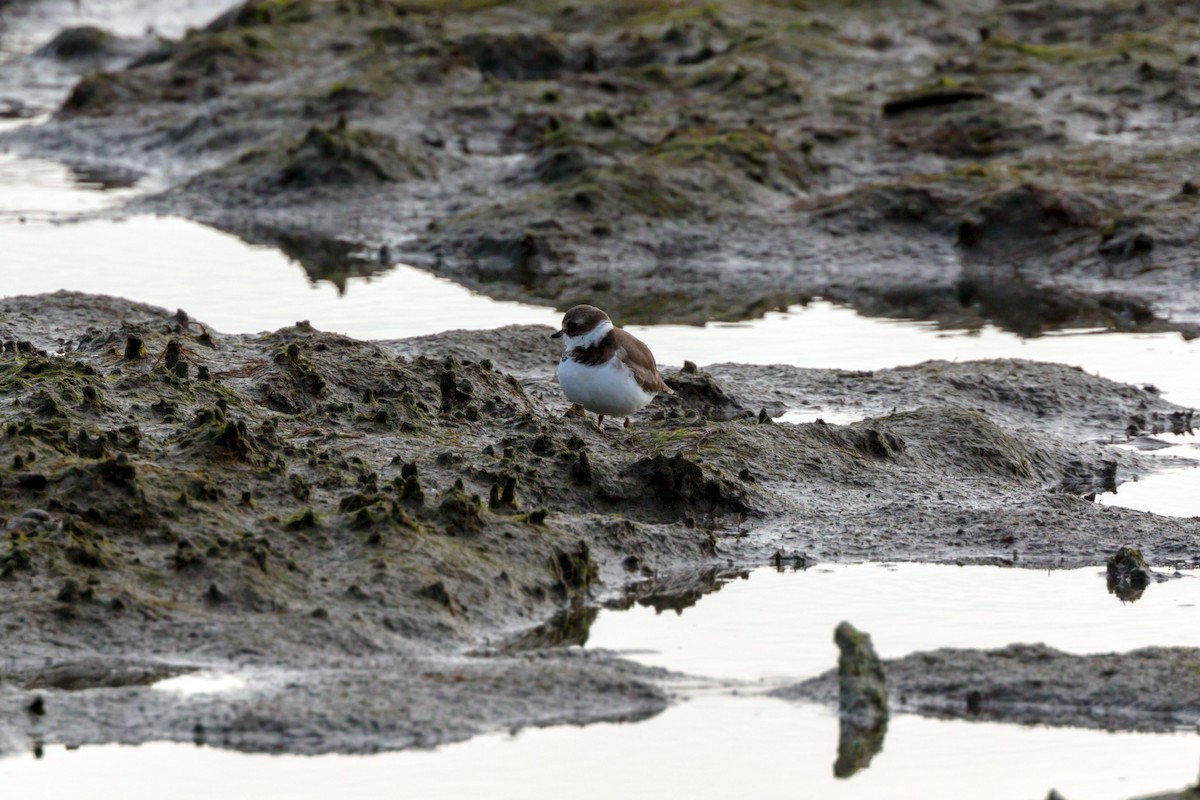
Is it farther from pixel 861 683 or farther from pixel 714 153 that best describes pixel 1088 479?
pixel 714 153

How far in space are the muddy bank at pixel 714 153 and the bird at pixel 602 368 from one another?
4.28 meters

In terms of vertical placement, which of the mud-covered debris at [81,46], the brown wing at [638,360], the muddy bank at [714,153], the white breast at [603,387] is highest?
the mud-covered debris at [81,46]

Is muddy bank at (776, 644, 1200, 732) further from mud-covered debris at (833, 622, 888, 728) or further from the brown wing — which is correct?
the brown wing

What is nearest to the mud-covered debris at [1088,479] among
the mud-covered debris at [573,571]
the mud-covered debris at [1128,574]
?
the mud-covered debris at [1128,574]

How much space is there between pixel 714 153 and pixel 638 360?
8523 mm

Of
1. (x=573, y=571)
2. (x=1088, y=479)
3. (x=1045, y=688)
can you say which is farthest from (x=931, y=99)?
(x=1045, y=688)

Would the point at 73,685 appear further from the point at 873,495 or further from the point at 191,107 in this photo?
the point at 191,107

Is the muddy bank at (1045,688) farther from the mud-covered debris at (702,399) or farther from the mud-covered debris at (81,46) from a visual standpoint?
the mud-covered debris at (81,46)

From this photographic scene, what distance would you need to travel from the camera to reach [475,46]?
24.0 metres

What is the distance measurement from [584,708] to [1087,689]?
1897 mm

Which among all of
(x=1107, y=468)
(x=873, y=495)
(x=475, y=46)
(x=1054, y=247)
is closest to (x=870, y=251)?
(x=1054, y=247)

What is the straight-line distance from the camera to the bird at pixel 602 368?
30.6 feet

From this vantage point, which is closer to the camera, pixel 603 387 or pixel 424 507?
pixel 424 507

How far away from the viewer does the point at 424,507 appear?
789cm
